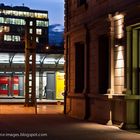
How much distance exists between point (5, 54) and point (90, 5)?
2324 cm

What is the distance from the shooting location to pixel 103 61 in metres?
23.3

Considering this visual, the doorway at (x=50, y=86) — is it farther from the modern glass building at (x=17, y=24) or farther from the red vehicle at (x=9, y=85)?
the modern glass building at (x=17, y=24)

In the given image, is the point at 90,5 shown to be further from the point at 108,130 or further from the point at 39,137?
the point at 39,137

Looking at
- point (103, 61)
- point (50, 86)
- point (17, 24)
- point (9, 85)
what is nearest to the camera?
point (103, 61)

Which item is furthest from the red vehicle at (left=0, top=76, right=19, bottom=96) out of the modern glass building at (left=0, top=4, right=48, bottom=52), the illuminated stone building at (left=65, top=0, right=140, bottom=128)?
the modern glass building at (left=0, top=4, right=48, bottom=52)

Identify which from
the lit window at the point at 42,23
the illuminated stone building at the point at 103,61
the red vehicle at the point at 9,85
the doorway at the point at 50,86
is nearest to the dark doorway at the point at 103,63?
the illuminated stone building at the point at 103,61

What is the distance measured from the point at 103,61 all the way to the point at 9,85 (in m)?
28.6

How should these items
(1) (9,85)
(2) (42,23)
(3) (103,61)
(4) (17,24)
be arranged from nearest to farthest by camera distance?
(3) (103,61)
(1) (9,85)
(4) (17,24)
(2) (42,23)

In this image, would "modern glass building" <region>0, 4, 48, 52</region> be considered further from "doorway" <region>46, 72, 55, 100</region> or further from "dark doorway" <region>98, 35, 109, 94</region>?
"dark doorway" <region>98, 35, 109, 94</region>

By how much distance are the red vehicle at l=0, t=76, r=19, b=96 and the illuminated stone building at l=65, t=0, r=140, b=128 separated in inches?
858

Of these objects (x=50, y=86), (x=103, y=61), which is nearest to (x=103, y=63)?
(x=103, y=61)

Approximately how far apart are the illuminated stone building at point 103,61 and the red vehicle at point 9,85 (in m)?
21.8

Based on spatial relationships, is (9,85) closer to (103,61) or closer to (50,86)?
(50,86)

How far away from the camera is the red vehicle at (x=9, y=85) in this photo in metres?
50.3
